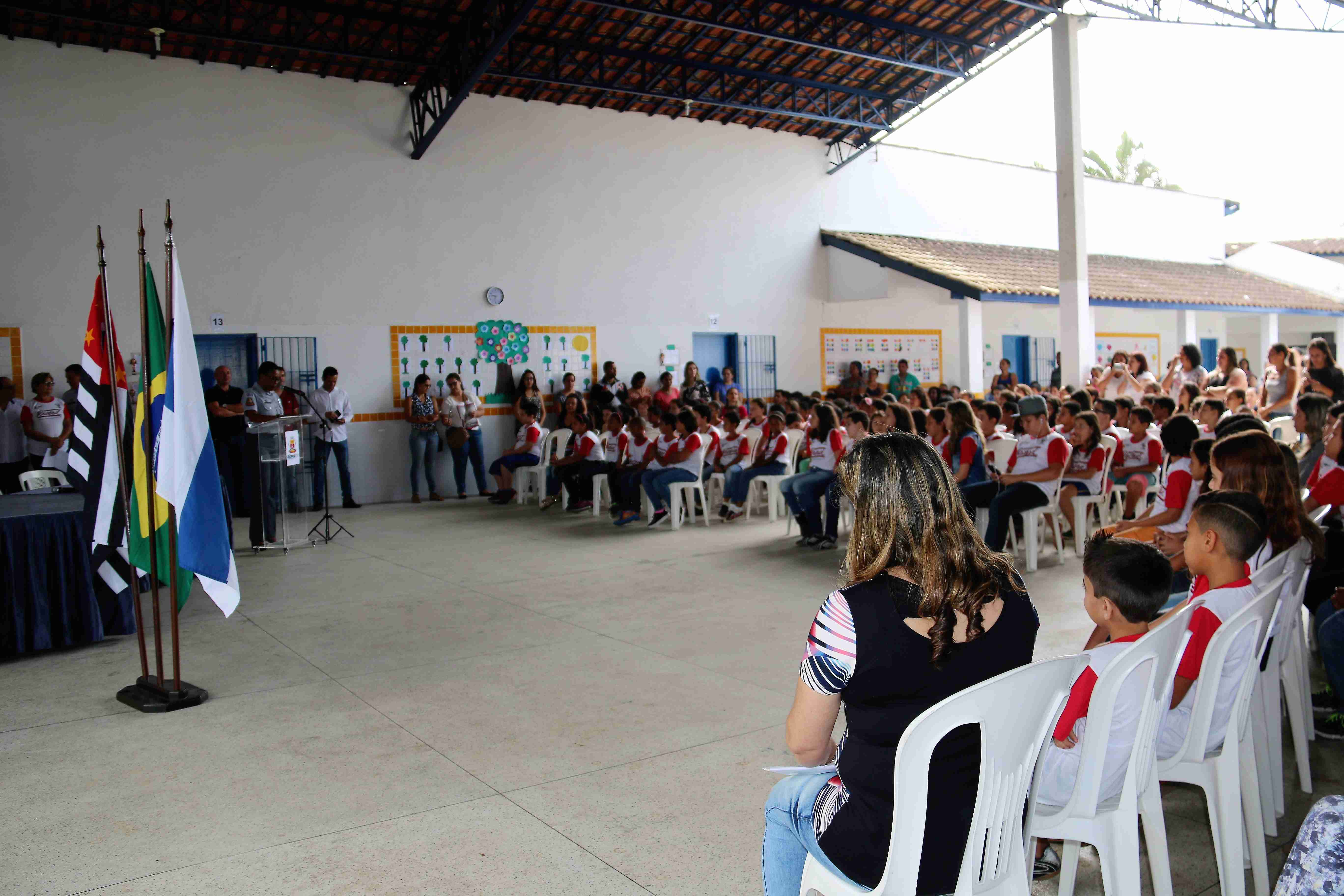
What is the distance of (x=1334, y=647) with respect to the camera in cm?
335

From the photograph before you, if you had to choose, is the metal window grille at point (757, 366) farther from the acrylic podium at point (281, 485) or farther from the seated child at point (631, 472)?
the acrylic podium at point (281, 485)

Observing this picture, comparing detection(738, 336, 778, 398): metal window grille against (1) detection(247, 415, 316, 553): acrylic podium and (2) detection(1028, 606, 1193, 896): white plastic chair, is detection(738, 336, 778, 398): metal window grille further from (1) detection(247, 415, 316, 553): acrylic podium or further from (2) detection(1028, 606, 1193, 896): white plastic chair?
(2) detection(1028, 606, 1193, 896): white plastic chair

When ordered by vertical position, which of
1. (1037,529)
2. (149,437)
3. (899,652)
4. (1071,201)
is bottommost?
(1037,529)

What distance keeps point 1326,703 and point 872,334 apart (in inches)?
486

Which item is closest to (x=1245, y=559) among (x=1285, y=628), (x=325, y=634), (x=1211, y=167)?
(x=1285, y=628)

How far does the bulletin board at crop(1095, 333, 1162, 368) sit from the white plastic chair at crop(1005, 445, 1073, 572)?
12192 mm

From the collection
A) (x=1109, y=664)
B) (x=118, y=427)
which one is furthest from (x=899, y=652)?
(x=118, y=427)

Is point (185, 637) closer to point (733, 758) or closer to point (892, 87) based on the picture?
point (733, 758)

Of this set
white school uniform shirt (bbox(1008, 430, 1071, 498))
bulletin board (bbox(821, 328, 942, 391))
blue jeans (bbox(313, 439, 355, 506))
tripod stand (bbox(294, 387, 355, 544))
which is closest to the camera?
white school uniform shirt (bbox(1008, 430, 1071, 498))

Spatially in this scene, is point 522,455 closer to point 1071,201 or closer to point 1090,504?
point 1090,504

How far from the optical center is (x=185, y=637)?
5305 mm

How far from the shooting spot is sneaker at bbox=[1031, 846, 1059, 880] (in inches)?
102

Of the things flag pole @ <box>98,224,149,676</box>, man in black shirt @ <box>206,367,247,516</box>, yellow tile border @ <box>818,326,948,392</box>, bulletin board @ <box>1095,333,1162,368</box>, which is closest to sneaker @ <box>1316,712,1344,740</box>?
flag pole @ <box>98,224,149,676</box>

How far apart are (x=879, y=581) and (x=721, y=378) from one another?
12.3 m
